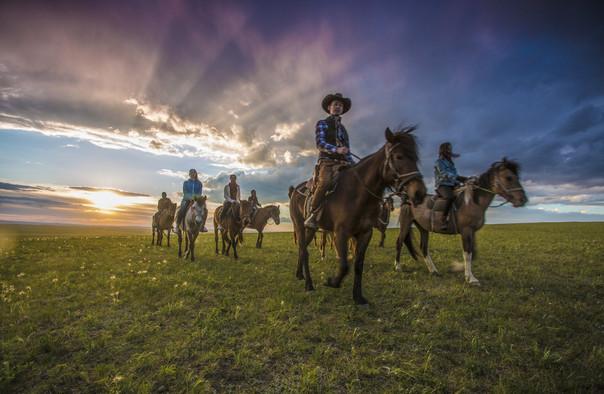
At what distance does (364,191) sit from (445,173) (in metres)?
5.07

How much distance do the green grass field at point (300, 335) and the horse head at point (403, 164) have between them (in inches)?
101

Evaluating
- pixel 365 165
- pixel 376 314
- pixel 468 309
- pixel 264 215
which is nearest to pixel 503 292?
pixel 468 309

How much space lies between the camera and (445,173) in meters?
9.09

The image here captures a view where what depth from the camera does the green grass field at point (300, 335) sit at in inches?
129

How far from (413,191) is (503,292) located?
456 cm

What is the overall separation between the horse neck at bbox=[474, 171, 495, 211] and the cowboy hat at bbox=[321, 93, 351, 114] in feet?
16.9

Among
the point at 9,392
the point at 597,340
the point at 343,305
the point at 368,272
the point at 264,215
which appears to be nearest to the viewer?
the point at 9,392

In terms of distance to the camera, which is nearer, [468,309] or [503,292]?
[468,309]

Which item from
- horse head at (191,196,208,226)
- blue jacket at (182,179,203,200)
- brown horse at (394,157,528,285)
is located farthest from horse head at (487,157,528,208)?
blue jacket at (182,179,203,200)

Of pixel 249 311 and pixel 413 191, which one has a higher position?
pixel 413 191

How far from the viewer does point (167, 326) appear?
4.88 metres

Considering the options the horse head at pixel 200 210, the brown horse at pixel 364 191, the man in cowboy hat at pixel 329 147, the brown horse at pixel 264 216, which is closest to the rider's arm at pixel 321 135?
the man in cowboy hat at pixel 329 147

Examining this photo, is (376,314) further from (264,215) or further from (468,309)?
(264,215)

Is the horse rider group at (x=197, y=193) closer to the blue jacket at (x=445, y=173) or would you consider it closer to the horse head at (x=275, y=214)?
the horse head at (x=275, y=214)
